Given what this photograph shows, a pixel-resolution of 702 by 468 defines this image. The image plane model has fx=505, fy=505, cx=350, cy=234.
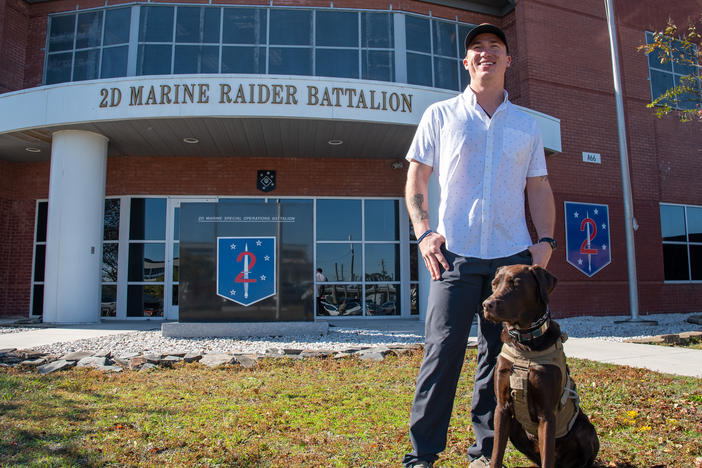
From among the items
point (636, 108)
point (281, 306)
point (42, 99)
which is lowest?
point (281, 306)

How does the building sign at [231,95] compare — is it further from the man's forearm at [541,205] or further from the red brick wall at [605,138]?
the man's forearm at [541,205]

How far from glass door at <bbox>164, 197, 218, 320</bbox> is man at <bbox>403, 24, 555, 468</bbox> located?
11.1 metres

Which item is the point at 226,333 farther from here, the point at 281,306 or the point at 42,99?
the point at 42,99

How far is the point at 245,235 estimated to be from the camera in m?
9.10

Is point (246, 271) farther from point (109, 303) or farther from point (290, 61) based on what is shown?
point (290, 61)

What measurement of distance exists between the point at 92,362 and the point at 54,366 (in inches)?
16.4

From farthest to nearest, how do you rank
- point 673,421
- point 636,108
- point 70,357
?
point 636,108, point 70,357, point 673,421

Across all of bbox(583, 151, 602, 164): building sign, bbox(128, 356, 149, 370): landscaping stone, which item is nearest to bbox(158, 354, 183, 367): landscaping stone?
bbox(128, 356, 149, 370): landscaping stone

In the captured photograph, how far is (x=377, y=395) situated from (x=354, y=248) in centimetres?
887

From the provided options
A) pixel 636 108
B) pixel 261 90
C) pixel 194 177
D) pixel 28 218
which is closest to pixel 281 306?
pixel 261 90

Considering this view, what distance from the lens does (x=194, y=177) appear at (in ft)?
43.6

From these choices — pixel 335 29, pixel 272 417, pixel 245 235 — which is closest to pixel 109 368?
pixel 272 417

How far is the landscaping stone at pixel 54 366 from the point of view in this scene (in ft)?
19.6

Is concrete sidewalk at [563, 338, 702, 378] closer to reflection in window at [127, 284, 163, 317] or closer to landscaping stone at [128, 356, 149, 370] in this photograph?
landscaping stone at [128, 356, 149, 370]
